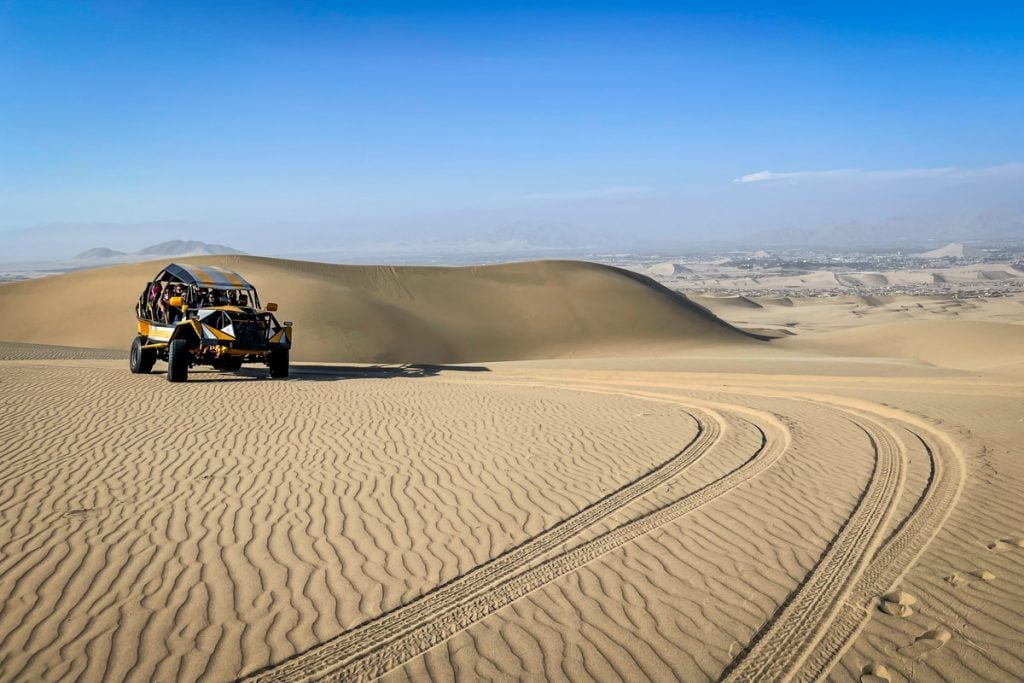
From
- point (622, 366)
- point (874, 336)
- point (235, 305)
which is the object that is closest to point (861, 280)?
point (874, 336)

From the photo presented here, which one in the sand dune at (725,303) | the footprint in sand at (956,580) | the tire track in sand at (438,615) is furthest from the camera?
the sand dune at (725,303)

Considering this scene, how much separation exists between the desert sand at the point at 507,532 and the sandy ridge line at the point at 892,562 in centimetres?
2

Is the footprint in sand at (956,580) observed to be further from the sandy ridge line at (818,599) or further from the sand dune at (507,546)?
the sandy ridge line at (818,599)

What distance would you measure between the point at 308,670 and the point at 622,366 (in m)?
19.1

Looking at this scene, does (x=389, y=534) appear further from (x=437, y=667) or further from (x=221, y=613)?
(x=437, y=667)

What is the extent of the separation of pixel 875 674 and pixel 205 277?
607 inches

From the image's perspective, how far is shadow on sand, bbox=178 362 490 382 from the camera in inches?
682

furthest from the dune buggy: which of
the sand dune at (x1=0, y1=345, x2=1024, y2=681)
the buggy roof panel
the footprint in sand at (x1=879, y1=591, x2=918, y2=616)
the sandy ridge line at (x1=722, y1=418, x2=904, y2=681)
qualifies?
the footprint in sand at (x1=879, y1=591, x2=918, y2=616)

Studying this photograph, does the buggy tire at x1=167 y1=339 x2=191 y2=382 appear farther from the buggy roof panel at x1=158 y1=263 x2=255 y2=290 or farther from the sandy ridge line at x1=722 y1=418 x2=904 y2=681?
the sandy ridge line at x1=722 y1=418 x2=904 y2=681

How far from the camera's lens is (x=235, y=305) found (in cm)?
1639

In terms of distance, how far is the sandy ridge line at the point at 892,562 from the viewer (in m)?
4.37

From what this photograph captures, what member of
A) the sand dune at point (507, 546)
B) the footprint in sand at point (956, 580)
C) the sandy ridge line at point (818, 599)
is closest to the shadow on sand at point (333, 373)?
the sand dune at point (507, 546)

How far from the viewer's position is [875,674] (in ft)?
13.6

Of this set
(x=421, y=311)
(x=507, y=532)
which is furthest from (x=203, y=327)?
(x=421, y=311)
